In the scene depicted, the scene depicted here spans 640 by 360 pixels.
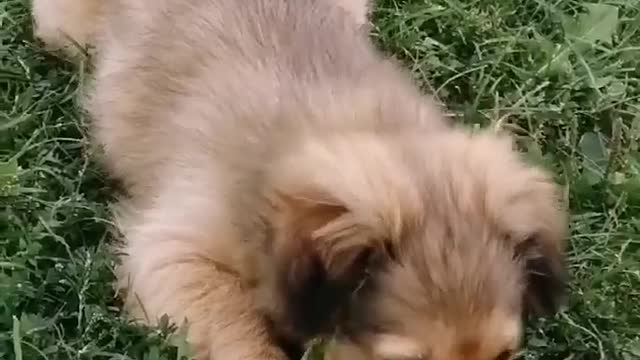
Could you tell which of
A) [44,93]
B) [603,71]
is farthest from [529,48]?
[44,93]

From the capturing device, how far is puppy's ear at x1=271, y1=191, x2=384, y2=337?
9.36ft

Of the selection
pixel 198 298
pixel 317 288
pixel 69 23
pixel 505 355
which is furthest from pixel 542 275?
pixel 69 23

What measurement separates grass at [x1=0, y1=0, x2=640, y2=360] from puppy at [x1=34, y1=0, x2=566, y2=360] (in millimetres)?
113

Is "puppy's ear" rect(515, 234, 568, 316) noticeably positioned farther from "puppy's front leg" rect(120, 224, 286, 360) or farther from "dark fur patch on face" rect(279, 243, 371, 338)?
"puppy's front leg" rect(120, 224, 286, 360)

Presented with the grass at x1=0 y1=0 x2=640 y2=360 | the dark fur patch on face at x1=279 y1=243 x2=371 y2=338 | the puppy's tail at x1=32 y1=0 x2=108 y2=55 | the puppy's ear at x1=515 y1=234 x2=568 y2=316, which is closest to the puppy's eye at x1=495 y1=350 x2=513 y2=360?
the puppy's ear at x1=515 y1=234 x2=568 y2=316

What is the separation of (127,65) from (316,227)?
1.29 meters

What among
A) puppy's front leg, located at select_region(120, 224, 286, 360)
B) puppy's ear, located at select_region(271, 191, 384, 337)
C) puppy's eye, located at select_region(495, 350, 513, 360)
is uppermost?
puppy's ear, located at select_region(271, 191, 384, 337)

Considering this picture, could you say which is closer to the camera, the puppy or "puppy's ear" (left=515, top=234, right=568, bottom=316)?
the puppy

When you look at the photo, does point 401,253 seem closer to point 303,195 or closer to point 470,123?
point 303,195

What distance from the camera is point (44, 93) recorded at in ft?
13.8

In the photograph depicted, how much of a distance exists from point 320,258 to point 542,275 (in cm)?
56

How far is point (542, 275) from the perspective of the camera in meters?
3.13

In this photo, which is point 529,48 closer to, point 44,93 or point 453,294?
point 44,93

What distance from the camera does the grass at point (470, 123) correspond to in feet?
11.2
